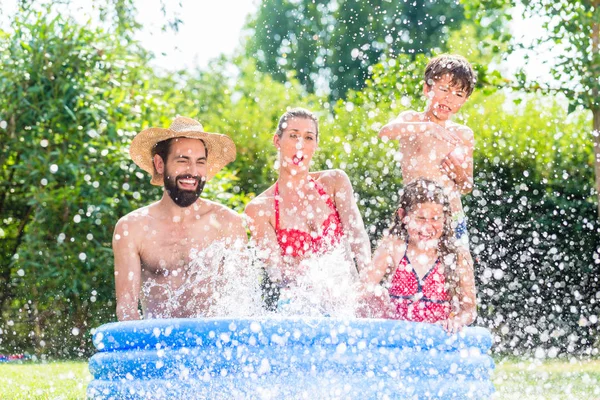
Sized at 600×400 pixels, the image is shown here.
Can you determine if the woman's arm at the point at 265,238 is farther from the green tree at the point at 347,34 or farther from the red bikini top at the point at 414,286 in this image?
the green tree at the point at 347,34

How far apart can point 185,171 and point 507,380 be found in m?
3.64

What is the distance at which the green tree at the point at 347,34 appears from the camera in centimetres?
2406

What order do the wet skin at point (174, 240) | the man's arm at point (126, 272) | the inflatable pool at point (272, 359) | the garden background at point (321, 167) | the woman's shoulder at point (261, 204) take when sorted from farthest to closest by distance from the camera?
the garden background at point (321, 167) → the woman's shoulder at point (261, 204) → the wet skin at point (174, 240) → the man's arm at point (126, 272) → the inflatable pool at point (272, 359)

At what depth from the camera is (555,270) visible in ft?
33.7

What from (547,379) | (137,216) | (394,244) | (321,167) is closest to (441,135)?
(394,244)

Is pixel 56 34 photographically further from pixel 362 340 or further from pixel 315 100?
pixel 315 100

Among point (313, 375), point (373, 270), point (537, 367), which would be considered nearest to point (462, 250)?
point (373, 270)

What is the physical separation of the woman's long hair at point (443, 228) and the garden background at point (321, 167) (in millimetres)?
3739

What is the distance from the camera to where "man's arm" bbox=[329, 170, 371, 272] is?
206 inches

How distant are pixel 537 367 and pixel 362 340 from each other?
541 cm

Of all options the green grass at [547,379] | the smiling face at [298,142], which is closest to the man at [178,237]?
the smiling face at [298,142]

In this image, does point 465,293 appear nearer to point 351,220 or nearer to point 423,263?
point 423,263

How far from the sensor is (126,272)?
188 inches

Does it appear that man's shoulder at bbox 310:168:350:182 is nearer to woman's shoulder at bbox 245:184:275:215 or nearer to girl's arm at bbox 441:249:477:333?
woman's shoulder at bbox 245:184:275:215
